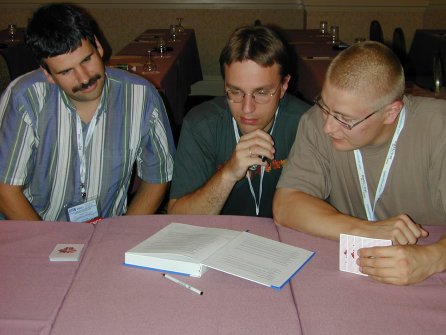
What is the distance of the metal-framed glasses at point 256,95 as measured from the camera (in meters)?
1.88

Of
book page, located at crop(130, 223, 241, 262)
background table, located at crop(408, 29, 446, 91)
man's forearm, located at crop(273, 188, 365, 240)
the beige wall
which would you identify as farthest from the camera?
the beige wall

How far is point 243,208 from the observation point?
2170 mm

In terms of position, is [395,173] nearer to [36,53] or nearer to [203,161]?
[203,161]

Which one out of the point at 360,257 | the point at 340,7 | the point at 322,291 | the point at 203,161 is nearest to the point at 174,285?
the point at 322,291

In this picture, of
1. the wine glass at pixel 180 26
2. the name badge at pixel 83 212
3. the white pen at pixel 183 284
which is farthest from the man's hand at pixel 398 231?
the wine glass at pixel 180 26

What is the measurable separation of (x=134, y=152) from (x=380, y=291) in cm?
117

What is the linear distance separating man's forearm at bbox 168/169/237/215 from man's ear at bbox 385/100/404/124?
58 centimetres

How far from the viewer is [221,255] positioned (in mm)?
1404

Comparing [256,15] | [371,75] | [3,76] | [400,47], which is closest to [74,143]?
[371,75]

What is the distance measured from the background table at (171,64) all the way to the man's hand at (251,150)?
69.3 inches

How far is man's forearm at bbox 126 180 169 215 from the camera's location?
7.23 ft

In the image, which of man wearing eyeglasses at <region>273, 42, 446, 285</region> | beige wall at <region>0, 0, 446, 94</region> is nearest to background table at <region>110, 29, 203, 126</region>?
beige wall at <region>0, 0, 446, 94</region>

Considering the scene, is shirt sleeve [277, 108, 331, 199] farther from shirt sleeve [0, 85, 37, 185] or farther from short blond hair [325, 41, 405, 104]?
shirt sleeve [0, 85, 37, 185]

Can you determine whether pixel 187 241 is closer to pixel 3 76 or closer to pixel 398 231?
pixel 398 231
